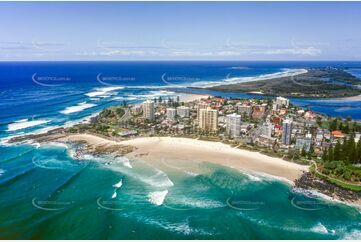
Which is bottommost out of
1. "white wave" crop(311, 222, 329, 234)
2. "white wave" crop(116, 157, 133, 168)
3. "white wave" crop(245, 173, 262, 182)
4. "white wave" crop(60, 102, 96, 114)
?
"white wave" crop(311, 222, 329, 234)

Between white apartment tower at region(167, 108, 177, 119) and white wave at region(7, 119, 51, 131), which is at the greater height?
white apartment tower at region(167, 108, 177, 119)

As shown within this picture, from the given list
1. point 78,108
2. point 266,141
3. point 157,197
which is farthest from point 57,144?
point 266,141

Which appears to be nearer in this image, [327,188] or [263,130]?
[327,188]

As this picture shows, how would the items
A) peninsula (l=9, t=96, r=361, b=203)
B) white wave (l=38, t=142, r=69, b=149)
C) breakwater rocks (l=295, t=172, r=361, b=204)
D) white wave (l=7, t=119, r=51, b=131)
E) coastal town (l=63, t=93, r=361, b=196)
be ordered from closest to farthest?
breakwater rocks (l=295, t=172, r=361, b=204)
peninsula (l=9, t=96, r=361, b=203)
coastal town (l=63, t=93, r=361, b=196)
white wave (l=38, t=142, r=69, b=149)
white wave (l=7, t=119, r=51, b=131)

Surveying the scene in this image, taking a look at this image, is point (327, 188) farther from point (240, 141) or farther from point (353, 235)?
point (240, 141)

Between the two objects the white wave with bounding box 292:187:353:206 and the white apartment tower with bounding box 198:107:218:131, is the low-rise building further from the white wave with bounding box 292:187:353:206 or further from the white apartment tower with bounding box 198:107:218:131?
the white wave with bounding box 292:187:353:206

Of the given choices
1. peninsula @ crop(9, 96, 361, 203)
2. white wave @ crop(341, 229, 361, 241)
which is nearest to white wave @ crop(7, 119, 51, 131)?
peninsula @ crop(9, 96, 361, 203)

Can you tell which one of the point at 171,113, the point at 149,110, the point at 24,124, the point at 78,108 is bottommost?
the point at 24,124

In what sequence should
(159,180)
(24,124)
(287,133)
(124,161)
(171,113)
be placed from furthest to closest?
(171,113) < (24,124) < (287,133) < (124,161) < (159,180)
